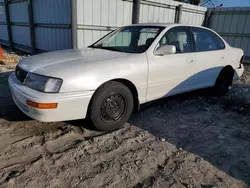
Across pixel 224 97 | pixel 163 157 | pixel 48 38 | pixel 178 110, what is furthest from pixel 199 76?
pixel 48 38

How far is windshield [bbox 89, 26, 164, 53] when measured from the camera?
3.80 m

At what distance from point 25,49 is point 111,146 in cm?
850

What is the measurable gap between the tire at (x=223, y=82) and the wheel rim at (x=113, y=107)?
2714 mm

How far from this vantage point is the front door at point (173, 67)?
12.0 feet

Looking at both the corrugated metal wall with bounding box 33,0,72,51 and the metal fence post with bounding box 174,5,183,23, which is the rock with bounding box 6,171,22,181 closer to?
the corrugated metal wall with bounding box 33,0,72,51

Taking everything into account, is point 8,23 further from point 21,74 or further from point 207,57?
point 207,57

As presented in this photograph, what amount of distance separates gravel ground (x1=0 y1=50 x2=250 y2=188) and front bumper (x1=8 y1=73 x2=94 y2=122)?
15.1 inches

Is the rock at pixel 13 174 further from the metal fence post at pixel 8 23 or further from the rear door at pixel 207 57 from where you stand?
the metal fence post at pixel 8 23

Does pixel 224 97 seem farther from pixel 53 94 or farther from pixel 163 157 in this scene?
pixel 53 94

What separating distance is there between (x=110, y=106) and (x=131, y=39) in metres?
1.54

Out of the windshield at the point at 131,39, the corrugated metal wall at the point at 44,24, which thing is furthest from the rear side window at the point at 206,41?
the corrugated metal wall at the point at 44,24

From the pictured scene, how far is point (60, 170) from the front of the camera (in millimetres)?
2467

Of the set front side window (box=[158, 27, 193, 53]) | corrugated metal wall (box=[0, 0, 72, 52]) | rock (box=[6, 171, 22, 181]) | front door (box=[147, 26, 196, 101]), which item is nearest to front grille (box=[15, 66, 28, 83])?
rock (box=[6, 171, 22, 181])

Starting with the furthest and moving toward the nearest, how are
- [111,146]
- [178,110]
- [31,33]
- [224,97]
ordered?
[31,33], [224,97], [178,110], [111,146]
